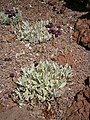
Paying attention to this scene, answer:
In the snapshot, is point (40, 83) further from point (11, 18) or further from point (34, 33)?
point (11, 18)

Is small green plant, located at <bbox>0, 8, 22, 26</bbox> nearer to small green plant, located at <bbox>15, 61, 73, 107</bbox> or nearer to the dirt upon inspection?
the dirt

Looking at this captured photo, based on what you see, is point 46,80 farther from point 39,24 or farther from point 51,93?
point 39,24

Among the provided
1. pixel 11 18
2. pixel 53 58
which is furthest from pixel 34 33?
pixel 11 18

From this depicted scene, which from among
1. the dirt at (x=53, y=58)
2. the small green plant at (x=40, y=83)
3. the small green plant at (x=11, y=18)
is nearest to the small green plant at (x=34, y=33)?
the dirt at (x=53, y=58)

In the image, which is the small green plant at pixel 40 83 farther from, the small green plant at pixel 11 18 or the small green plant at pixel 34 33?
the small green plant at pixel 11 18

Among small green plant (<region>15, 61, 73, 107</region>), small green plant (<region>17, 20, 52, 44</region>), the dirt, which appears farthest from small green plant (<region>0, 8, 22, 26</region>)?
small green plant (<region>15, 61, 73, 107</region>)
